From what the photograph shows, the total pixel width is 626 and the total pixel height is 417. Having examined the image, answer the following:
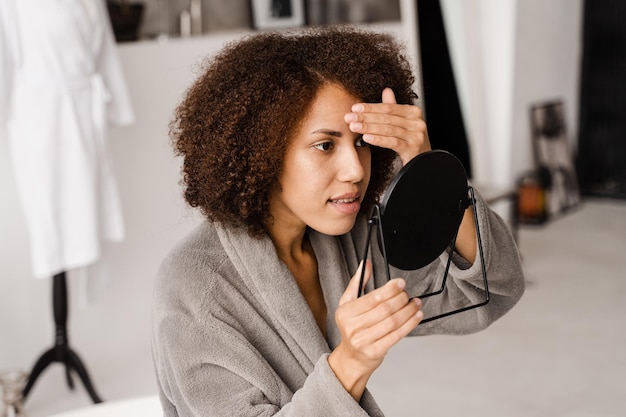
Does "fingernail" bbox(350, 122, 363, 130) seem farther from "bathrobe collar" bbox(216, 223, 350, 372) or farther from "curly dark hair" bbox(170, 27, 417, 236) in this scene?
"bathrobe collar" bbox(216, 223, 350, 372)

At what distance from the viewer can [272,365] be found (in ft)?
4.25

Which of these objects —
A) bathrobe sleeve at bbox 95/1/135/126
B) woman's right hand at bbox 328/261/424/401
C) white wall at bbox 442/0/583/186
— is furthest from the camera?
white wall at bbox 442/0/583/186

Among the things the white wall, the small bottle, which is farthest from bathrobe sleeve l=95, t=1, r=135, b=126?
the white wall

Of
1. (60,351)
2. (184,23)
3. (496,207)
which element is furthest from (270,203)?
(496,207)

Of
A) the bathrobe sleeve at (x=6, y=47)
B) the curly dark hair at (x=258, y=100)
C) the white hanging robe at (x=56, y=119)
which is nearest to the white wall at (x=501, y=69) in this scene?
the white hanging robe at (x=56, y=119)

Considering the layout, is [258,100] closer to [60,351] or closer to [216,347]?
[216,347]

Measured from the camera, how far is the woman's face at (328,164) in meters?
1.21

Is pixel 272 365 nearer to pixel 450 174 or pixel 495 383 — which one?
pixel 450 174

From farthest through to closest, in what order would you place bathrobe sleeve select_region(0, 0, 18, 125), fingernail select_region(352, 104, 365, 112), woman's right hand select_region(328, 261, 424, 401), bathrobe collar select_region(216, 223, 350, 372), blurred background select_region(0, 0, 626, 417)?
blurred background select_region(0, 0, 626, 417), bathrobe sleeve select_region(0, 0, 18, 125), bathrobe collar select_region(216, 223, 350, 372), fingernail select_region(352, 104, 365, 112), woman's right hand select_region(328, 261, 424, 401)

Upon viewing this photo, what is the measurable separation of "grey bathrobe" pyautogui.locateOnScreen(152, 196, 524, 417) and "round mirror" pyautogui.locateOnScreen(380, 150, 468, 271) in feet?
0.60

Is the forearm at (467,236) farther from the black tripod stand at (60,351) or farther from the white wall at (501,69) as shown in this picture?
the white wall at (501,69)

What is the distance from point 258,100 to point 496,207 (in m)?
4.00

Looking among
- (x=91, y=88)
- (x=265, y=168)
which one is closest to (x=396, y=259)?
(x=265, y=168)

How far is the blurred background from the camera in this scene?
301cm
